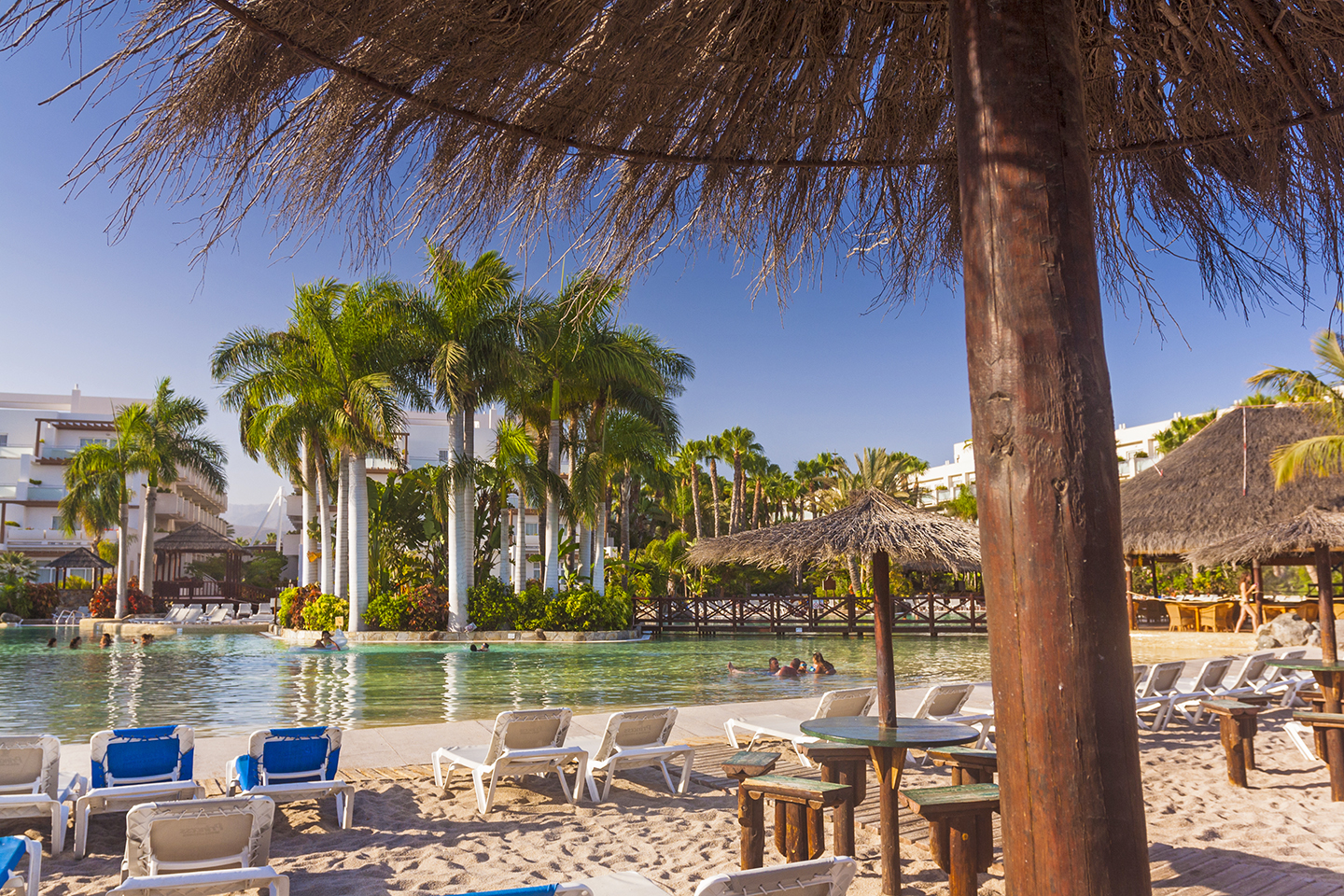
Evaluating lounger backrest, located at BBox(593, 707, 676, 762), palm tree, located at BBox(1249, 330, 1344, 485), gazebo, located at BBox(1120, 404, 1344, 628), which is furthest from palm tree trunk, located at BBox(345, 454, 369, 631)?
palm tree, located at BBox(1249, 330, 1344, 485)

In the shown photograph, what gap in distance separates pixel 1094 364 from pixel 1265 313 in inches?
90.9

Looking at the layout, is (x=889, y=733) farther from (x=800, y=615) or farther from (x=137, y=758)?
(x=800, y=615)

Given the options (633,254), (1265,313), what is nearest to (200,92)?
(633,254)

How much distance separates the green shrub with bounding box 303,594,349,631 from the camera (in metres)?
26.2

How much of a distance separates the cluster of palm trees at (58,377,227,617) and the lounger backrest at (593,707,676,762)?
3461 centimetres

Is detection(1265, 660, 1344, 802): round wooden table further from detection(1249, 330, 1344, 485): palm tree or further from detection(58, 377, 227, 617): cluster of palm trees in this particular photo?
detection(58, 377, 227, 617): cluster of palm trees

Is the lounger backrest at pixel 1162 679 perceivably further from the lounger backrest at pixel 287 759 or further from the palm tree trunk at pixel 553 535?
the palm tree trunk at pixel 553 535

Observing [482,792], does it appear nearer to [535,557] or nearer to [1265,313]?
[1265,313]

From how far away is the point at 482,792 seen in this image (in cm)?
629

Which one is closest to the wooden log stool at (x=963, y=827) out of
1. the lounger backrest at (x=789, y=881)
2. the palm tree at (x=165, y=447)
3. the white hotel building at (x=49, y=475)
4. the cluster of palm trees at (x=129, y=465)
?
the lounger backrest at (x=789, y=881)

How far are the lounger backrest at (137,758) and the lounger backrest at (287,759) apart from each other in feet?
1.25

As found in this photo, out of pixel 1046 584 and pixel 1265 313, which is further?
pixel 1265 313

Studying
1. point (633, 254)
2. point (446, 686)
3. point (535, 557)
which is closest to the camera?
point (633, 254)

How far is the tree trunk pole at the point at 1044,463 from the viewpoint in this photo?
66.2 inches
